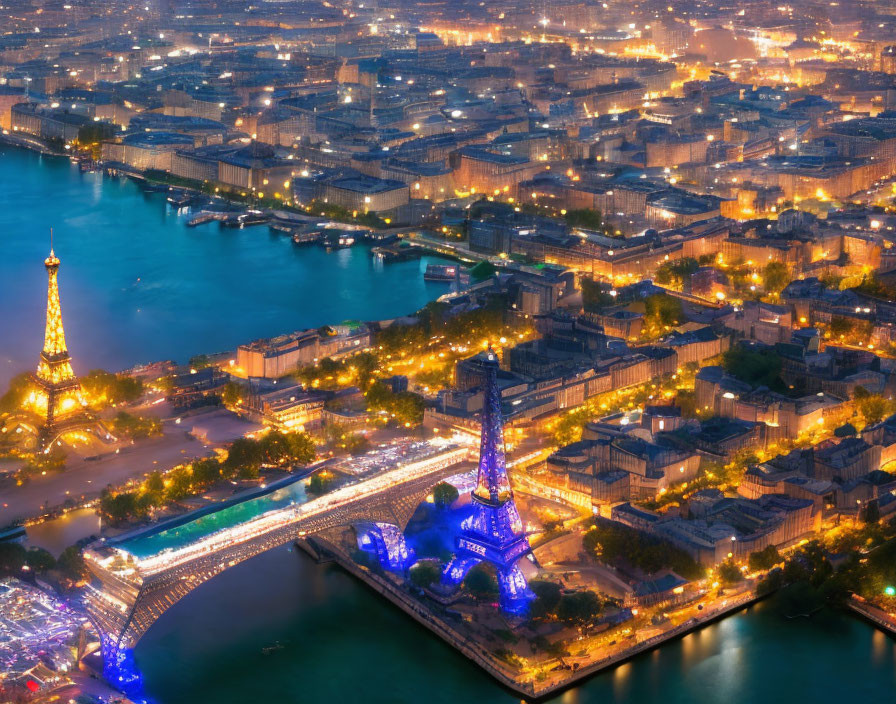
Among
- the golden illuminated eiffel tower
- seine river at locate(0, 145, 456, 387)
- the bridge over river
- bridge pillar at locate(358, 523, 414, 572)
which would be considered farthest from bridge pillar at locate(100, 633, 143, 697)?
seine river at locate(0, 145, 456, 387)

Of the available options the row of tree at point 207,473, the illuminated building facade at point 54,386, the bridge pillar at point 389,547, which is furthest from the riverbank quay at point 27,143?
the bridge pillar at point 389,547

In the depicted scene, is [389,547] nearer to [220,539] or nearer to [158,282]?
[220,539]

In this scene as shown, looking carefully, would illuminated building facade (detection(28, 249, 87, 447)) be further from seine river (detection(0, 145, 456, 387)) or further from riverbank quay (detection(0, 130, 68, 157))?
riverbank quay (detection(0, 130, 68, 157))

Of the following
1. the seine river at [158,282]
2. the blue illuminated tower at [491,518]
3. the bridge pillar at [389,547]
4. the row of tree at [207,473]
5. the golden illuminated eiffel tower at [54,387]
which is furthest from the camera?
the seine river at [158,282]

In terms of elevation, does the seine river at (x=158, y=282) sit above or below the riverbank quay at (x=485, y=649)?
below

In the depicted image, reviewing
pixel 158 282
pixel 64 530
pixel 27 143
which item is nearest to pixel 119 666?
pixel 64 530

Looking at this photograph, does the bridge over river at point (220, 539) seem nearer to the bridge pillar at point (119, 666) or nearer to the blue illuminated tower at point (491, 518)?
the bridge pillar at point (119, 666)

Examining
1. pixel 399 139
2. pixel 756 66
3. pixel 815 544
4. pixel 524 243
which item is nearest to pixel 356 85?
pixel 399 139

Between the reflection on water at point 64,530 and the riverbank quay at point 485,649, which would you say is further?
the reflection on water at point 64,530

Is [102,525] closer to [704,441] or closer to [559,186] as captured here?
[704,441]
